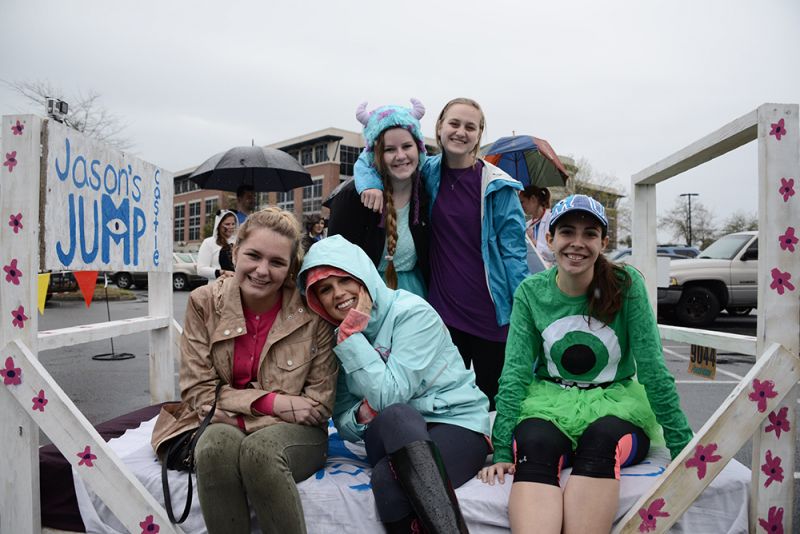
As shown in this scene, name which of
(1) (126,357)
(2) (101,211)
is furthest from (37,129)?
(1) (126,357)

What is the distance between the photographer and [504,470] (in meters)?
2.12

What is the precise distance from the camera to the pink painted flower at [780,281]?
1932 millimetres

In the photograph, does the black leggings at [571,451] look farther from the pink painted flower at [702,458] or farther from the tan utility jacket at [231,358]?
Answer: the tan utility jacket at [231,358]

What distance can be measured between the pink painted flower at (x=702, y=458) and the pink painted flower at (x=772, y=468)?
0.65 ft

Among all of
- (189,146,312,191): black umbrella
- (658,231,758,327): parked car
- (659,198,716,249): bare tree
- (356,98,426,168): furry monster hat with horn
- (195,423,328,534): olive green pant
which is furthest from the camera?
(659,198,716,249): bare tree

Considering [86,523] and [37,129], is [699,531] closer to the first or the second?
[86,523]

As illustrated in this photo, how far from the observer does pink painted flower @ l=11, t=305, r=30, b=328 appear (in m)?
2.12

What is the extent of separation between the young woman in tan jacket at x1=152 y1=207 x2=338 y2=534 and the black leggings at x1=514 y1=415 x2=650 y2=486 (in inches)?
29.0

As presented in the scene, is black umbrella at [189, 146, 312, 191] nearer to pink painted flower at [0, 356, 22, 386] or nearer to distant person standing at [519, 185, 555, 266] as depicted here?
distant person standing at [519, 185, 555, 266]

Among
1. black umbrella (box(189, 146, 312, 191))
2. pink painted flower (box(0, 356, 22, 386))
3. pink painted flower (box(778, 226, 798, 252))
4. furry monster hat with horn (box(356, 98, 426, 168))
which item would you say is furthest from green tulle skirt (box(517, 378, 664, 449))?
black umbrella (box(189, 146, 312, 191))

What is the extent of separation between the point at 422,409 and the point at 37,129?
1791 mm

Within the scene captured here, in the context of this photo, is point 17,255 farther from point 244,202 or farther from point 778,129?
point 244,202

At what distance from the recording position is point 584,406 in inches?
84.8

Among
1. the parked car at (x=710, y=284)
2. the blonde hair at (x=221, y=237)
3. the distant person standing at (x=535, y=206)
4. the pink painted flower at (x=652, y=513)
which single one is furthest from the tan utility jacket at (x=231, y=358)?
the parked car at (x=710, y=284)
